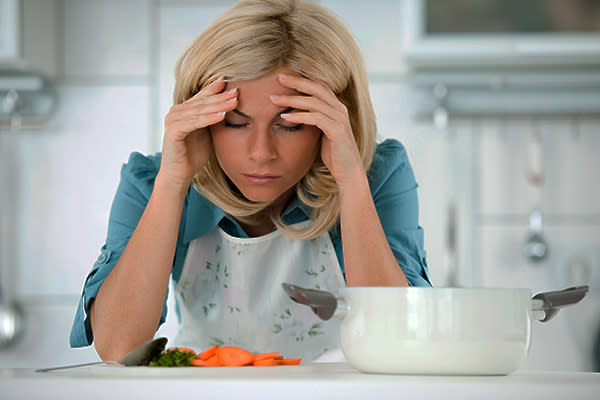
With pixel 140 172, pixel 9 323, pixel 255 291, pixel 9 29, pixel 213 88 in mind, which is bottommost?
pixel 9 323

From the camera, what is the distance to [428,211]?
1854 mm

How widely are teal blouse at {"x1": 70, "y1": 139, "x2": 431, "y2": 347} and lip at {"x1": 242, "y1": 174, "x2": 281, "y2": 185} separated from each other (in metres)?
0.19

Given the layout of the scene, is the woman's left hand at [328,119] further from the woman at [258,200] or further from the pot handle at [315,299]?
the pot handle at [315,299]

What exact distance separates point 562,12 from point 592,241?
612 millimetres

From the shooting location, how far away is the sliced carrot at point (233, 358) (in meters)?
0.57

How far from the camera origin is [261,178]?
94 centimetres

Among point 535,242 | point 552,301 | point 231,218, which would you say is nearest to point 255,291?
point 231,218

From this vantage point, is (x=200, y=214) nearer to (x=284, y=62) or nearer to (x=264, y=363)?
(x=284, y=62)

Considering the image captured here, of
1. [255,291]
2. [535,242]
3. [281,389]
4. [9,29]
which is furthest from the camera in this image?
[535,242]

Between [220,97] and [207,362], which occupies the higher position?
[220,97]

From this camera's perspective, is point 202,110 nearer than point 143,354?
→ No

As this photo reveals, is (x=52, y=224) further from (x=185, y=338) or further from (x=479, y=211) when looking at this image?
(x=479, y=211)

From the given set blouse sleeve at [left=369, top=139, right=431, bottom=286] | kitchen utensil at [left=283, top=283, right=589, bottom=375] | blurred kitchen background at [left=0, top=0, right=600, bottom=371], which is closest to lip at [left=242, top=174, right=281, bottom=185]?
blouse sleeve at [left=369, top=139, right=431, bottom=286]

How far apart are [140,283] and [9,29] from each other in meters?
1.05
